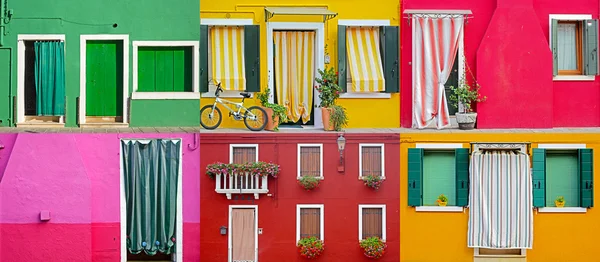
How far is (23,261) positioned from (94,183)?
2058 mm

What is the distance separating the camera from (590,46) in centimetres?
Result: 2136

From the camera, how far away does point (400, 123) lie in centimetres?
2130

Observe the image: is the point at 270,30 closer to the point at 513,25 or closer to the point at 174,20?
the point at 174,20

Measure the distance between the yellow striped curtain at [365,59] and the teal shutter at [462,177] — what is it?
6.86 feet

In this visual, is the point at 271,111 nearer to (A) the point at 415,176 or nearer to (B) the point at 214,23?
(B) the point at 214,23

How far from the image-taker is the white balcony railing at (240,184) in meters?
20.8

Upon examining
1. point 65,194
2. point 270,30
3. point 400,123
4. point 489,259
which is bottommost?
point 489,259

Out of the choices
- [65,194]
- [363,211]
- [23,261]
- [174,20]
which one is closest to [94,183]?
[65,194]

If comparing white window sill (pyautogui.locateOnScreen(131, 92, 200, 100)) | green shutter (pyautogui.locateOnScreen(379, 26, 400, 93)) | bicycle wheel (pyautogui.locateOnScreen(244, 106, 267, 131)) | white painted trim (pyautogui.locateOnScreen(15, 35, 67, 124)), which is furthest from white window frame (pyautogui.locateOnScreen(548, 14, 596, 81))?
white painted trim (pyautogui.locateOnScreen(15, 35, 67, 124))

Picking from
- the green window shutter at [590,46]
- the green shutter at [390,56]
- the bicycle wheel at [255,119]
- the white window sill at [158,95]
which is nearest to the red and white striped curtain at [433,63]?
the green shutter at [390,56]

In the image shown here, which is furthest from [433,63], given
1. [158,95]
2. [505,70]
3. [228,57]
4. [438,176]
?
[158,95]

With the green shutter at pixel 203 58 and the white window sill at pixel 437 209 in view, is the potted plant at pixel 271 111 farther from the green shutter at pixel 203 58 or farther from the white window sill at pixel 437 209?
the white window sill at pixel 437 209

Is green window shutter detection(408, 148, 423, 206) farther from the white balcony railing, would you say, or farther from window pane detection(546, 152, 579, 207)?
the white balcony railing

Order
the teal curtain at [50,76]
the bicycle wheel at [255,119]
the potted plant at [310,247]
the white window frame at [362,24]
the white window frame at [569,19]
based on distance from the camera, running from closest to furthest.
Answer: the bicycle wheel at [255,119] → the teal curtain at [50,76] → the potted plant at [310,247] → the white window frame at [362,24] → the white window frame at [569,19]
